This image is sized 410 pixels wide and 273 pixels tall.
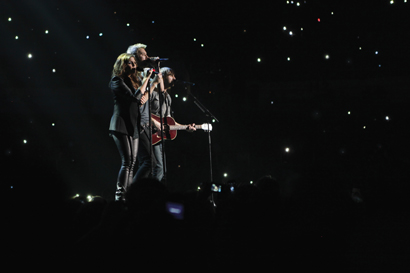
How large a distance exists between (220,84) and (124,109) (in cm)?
305

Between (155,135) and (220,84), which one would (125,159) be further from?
(220,84)

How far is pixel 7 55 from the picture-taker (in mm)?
5547

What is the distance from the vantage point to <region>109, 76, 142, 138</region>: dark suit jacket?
3.19 metres

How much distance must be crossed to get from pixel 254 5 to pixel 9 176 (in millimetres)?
5260

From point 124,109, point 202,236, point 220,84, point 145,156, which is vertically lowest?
point 202,236

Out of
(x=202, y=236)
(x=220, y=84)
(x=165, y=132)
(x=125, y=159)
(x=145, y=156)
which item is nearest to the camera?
(x=202, y=236)

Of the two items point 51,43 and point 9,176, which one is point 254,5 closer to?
point 51,43

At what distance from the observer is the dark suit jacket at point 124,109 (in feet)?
10.5

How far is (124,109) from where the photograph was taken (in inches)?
129

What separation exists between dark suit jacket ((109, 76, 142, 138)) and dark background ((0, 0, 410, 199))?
2.41m

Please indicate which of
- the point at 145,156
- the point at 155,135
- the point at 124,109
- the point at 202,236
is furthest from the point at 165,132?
the point at 202,236

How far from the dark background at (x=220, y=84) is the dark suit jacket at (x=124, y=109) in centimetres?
241

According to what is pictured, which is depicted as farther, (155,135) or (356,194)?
(155,135)

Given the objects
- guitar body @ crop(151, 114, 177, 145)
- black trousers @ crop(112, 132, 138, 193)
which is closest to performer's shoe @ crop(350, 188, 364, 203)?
black trousers @ crop(112, 132, 138, 193)
